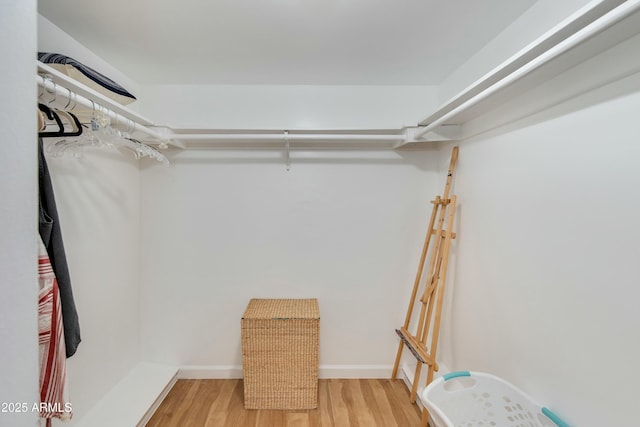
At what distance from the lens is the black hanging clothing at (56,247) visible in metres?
1.06

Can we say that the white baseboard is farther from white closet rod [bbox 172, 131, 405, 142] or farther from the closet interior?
white closet rod [bbox 172, 131, 405, 142]

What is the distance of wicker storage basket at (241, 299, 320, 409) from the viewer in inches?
71.1

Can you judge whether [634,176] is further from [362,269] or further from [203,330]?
[203,330]

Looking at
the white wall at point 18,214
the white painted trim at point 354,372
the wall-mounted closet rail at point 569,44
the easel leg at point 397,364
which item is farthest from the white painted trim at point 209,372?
the wall-mounted closet rail at point 569,44

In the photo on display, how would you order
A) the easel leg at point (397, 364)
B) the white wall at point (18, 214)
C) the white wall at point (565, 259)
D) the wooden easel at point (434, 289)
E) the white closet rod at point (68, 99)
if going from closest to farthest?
the white wall at point (18, 214) → the white wall at point (565, 259) → the white closet rod at point (68, 99) → the wooden easel at point (434, 289) → the easel leg at point (397, 364)

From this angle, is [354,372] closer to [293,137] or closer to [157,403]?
[157,403]

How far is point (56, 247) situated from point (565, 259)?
2067 mm

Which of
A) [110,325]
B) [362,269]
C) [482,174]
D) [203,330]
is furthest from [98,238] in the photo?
[482,174]

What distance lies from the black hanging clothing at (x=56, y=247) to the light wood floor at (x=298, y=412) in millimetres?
964

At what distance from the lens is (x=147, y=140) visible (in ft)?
6.02

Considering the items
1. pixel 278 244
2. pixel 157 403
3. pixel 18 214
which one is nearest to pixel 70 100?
pixel 18 214

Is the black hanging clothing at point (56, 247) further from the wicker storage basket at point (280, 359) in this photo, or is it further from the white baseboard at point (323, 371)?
the white baseboard at point (323, 371)

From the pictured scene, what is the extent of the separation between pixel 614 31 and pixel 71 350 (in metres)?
2.36

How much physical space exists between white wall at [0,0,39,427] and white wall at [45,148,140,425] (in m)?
0.96
